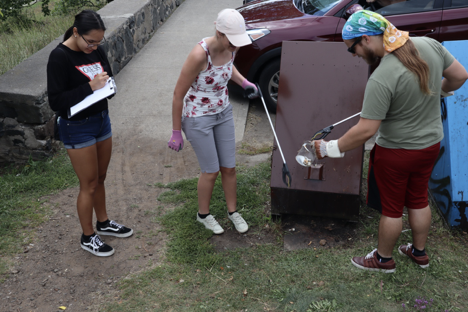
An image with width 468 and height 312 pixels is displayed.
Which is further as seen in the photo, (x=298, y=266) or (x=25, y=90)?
(x=25, y=90)

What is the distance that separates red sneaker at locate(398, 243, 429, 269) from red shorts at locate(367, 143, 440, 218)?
0.41 meters

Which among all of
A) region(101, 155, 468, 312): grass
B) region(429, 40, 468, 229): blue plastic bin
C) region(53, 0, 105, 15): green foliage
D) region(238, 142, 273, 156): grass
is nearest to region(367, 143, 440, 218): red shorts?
region(101, 155, 468, 312): grass

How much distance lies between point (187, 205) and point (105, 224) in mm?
749

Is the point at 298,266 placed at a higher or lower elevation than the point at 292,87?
lower

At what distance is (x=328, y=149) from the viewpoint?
264 cm

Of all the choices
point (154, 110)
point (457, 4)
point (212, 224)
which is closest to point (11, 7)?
point (154, 110)

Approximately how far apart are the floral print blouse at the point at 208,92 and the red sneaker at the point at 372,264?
1483 mm

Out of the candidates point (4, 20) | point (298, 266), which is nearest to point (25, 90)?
point (298, 266)

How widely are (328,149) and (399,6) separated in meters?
Result: 3.47

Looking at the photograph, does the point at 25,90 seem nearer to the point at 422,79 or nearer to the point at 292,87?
the point at 292,87

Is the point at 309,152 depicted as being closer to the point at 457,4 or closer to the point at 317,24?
the point at 317,24

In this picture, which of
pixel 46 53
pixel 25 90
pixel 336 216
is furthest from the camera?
pixel 46 53

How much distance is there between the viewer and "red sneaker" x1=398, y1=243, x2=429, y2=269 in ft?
9.79

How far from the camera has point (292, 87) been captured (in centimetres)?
347
